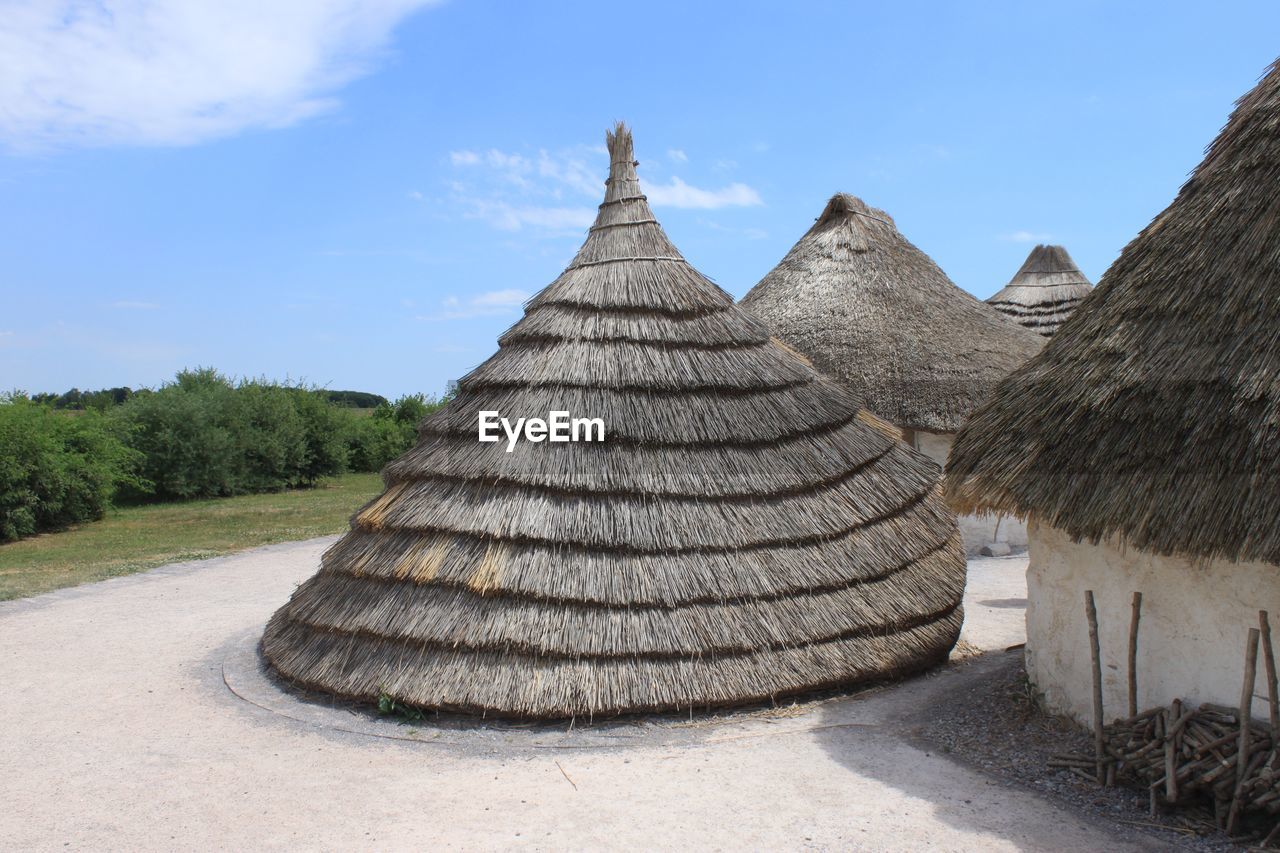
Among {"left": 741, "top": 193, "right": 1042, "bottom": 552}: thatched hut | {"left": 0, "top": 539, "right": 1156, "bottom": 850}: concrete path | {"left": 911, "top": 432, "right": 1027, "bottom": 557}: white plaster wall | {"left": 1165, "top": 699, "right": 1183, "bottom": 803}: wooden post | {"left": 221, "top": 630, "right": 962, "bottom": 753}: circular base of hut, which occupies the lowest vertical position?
{"left": 0, "top": 539, "right": 1156, "bottom": 850}: concrete path

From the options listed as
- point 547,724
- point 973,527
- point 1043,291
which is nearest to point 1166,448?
point 547,724

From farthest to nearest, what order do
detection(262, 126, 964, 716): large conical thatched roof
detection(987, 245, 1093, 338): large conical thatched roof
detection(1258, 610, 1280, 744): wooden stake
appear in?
detection(987, 245, 1093, 338): large conical thatched roof < detection(262, 126, 964, 716): large conical thatched roof < detection(1258, 610, 1280, 744): wooden stake

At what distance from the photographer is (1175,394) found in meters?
6.40

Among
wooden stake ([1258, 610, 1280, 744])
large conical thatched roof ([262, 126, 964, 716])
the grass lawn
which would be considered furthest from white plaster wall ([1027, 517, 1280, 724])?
the grass lawn

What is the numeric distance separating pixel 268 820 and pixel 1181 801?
591cm

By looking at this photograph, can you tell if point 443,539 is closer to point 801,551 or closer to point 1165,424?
point 801,551

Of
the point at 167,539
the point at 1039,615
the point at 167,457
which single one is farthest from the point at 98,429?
the point at 1039,615

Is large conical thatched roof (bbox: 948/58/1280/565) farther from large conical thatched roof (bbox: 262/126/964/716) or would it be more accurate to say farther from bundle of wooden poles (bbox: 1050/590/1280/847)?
large conical thatched roof (bbox: 262/126/964/716)

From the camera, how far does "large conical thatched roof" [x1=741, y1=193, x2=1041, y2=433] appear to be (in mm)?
16719

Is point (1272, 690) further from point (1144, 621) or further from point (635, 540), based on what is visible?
point (635, 540)

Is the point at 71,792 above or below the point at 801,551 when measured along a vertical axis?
below

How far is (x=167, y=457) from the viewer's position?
1141 inches

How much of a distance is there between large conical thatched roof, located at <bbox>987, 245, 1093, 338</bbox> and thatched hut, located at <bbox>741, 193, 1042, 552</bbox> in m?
6.17

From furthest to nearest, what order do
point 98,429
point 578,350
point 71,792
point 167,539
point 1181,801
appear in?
point 98,429 < point 167,539 < point 578,350 < point 71,792 < point 1181,801
